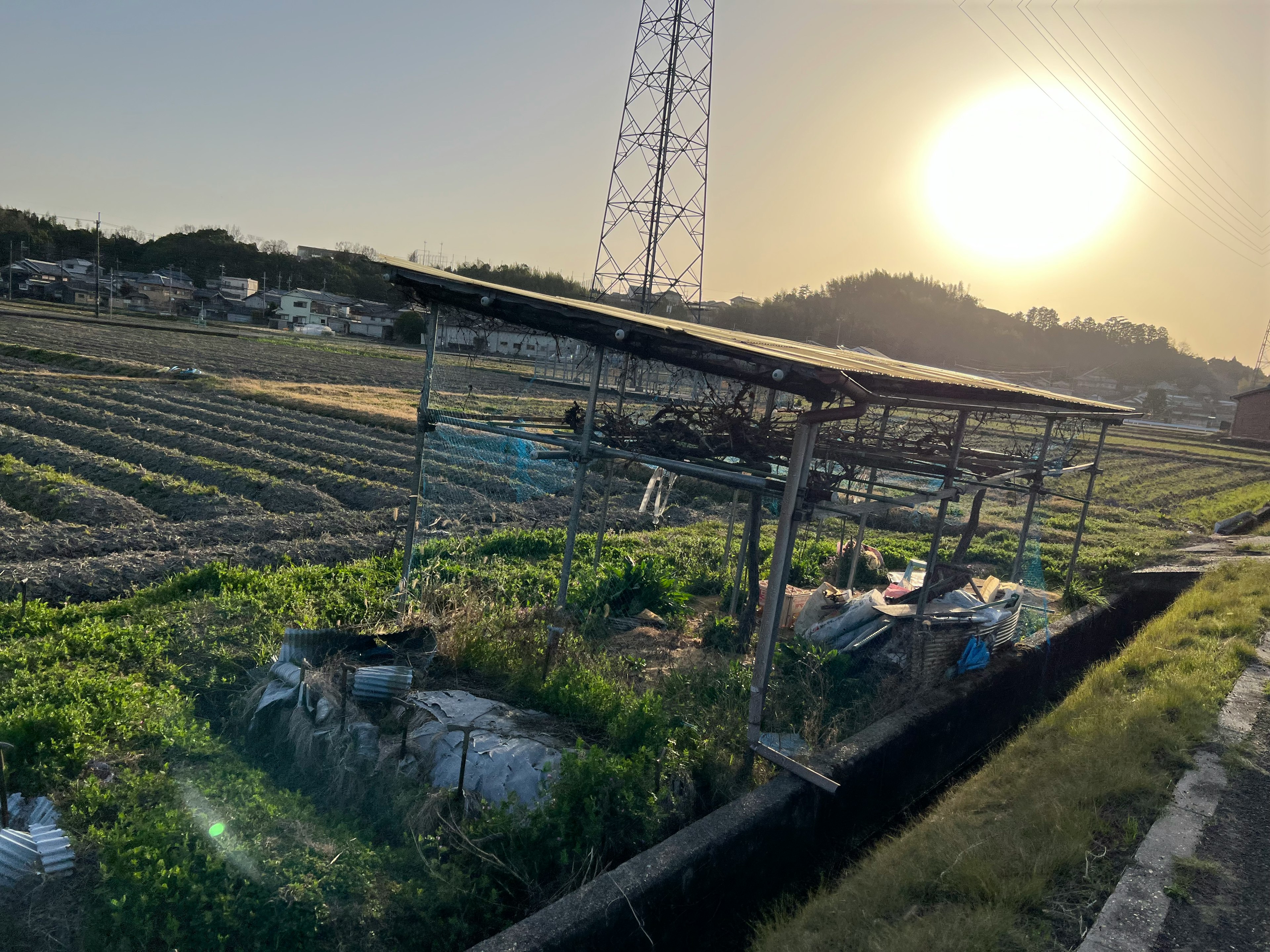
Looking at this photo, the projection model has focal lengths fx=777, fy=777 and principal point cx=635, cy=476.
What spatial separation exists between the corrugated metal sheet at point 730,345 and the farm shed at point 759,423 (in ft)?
0.05

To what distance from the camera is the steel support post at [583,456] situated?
6480 mm

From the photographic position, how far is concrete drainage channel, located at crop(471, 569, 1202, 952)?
401 centimetres

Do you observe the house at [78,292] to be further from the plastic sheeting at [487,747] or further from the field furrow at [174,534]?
the plastic sheeting at [487,747]

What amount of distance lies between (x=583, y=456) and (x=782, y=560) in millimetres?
2139

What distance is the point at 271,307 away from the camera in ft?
278

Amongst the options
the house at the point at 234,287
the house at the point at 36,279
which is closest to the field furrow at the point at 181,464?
the house at the point at 36,279

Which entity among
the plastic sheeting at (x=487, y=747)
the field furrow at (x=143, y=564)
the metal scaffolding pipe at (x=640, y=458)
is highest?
the metal scaffolding pipe at (x=640, y=458)

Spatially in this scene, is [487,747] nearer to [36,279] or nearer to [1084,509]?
[1084,509]

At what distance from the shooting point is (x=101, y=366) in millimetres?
30344

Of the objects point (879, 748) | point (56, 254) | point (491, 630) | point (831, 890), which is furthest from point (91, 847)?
point (56, 254)

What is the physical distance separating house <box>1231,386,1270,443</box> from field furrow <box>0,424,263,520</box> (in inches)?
2319

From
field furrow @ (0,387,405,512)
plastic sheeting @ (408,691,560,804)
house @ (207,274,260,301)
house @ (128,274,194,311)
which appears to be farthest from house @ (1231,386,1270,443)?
house @ (128,274,194,311)

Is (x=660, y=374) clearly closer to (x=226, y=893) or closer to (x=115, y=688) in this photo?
(x=115, y=688)

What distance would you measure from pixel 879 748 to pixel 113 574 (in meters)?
8.23
